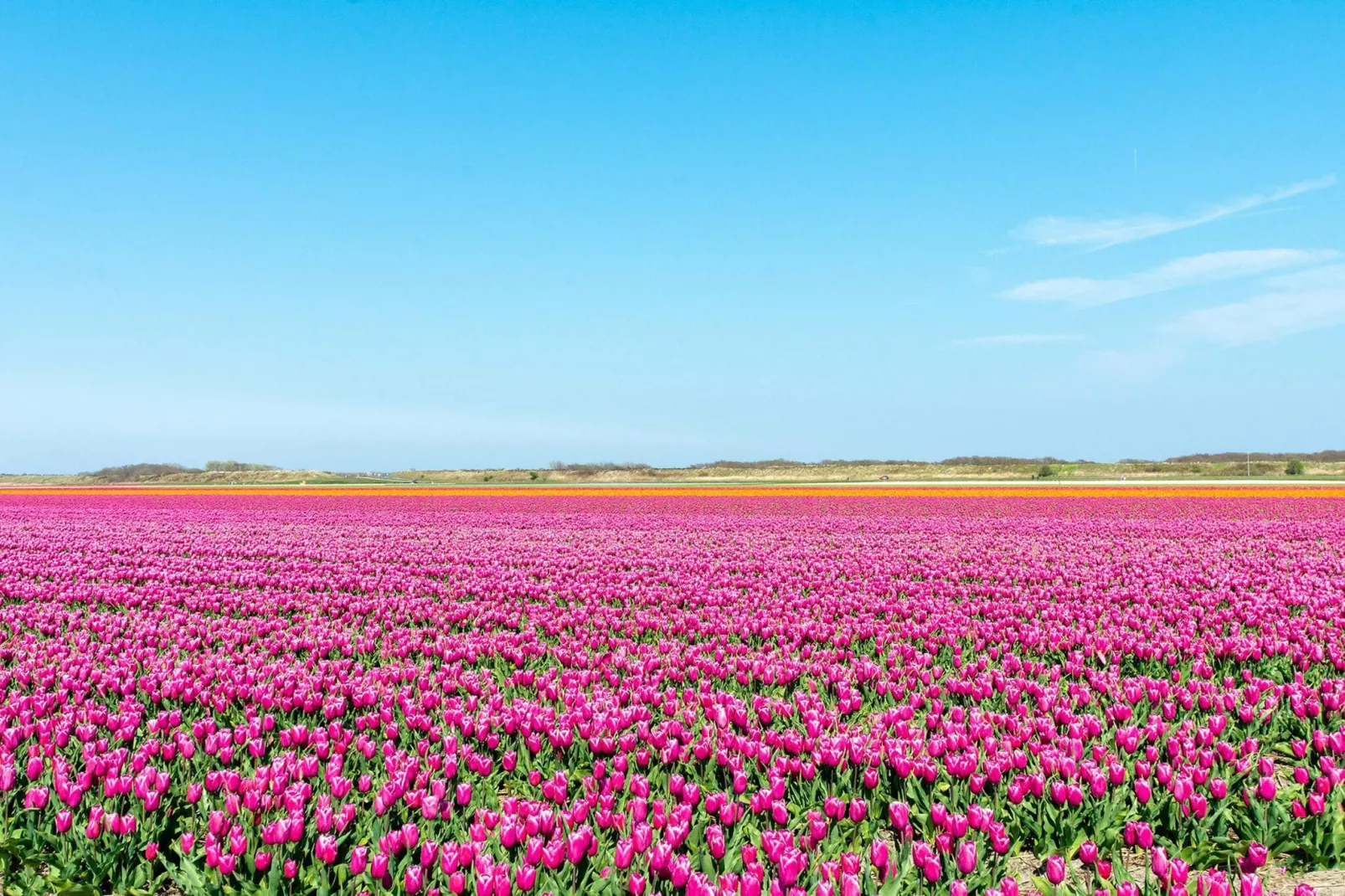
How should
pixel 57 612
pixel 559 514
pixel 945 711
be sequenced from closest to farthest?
1. pixel 945 711
2. pixel 57 612
3. pixel 559 514

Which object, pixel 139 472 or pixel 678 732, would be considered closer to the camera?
pixel 678 732

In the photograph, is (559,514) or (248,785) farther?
(559,514)

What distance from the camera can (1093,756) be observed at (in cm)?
481

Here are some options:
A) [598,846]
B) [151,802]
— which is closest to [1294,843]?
[598,846]

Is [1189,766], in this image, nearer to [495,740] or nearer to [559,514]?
[495,740]

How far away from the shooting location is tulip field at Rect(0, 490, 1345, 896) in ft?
12.1

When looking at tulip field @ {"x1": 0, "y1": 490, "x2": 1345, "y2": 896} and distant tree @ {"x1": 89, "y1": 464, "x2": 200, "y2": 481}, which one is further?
distant tree @ {"x1": 89, "y1": 464, "x2": 200, "y2": 481}

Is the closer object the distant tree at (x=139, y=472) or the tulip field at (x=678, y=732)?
the tulip field at (x=678, y=732)

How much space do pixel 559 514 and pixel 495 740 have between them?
2162 centimetres

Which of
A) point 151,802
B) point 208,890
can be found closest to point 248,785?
point 151,802

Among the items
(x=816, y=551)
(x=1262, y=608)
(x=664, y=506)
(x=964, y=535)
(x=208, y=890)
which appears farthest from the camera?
(x=664, y=506)

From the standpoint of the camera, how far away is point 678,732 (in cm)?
506

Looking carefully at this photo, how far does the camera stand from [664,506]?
1152 inches

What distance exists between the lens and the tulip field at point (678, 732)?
146 inches
